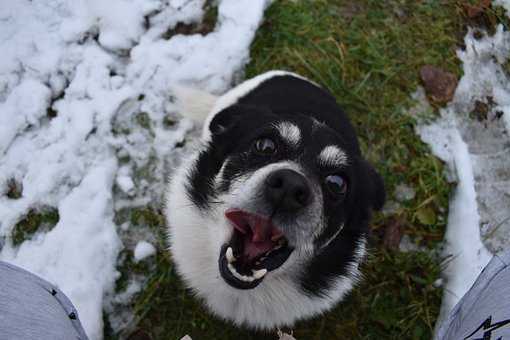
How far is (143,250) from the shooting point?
2727 millimetres

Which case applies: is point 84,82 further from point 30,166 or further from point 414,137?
point 414,137

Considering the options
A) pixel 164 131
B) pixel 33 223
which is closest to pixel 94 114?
pixel 164 131

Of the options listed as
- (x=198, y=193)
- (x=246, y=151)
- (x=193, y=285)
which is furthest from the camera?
(x=193, y=285)

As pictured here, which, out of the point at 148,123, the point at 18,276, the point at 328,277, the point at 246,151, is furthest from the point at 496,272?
the point at 148,123

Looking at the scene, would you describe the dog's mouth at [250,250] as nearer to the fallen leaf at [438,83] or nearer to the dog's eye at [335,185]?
the dog's eye at [335,185]

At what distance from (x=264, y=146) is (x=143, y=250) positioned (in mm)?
1189

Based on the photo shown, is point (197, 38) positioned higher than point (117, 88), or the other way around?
point (197, 38)

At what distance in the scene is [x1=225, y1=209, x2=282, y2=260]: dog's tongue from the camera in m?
1.84

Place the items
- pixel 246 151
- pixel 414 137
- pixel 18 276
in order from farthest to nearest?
pixel 414 137 → pixel 246 151 → pixel 18 276

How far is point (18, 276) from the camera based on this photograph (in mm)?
1611

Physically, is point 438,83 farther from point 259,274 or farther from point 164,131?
point 259,274

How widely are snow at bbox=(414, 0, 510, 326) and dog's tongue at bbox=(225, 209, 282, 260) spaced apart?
1.58 meters

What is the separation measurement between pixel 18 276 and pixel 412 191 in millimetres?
2549

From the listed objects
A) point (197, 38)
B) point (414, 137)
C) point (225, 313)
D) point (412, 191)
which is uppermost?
point (197, 38)
